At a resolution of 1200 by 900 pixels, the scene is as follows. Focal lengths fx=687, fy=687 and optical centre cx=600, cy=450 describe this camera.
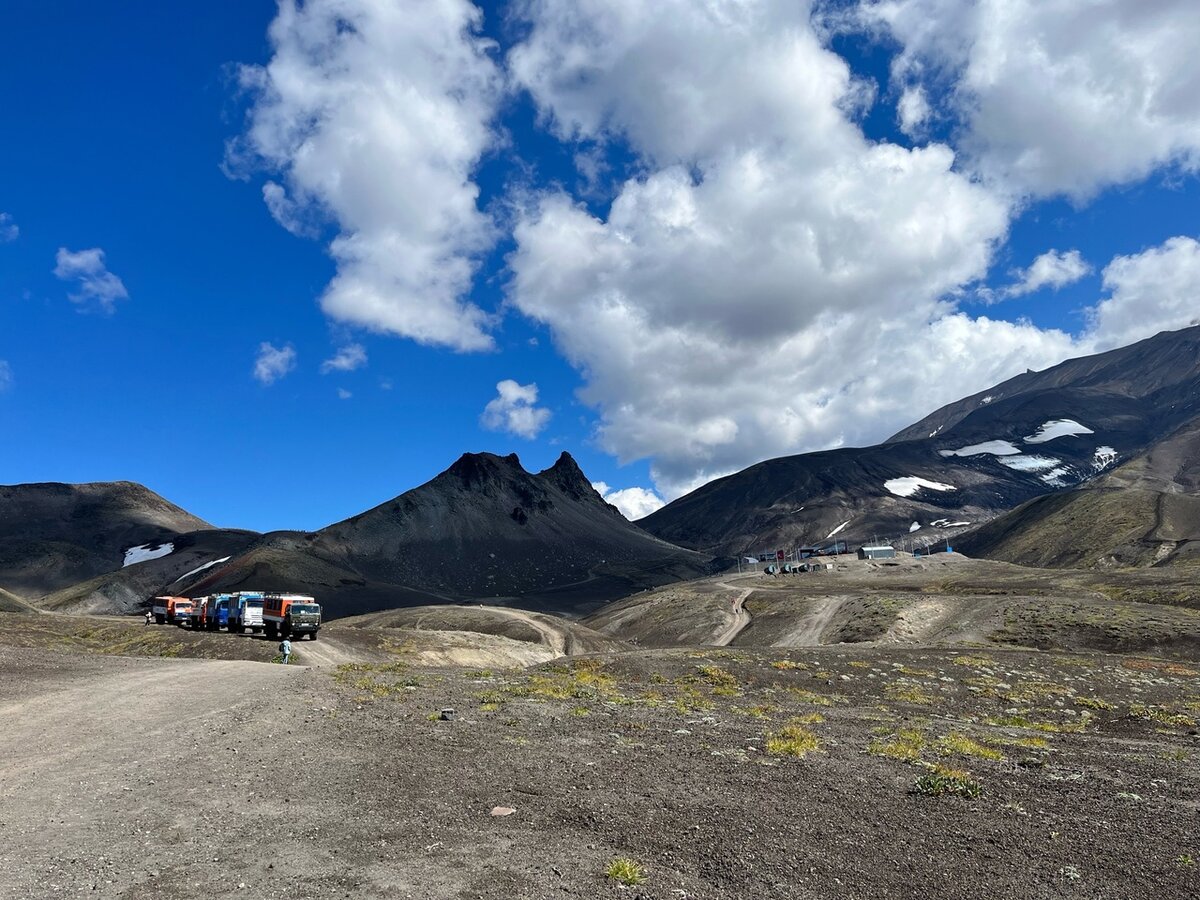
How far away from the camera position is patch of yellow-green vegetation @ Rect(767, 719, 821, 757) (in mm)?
17031

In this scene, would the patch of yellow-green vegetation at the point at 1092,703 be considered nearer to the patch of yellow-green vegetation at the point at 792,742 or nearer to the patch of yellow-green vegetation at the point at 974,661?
the patch of yellow-green vegetation at the point at 974,661

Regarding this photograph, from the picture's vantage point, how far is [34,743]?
17.6 meters

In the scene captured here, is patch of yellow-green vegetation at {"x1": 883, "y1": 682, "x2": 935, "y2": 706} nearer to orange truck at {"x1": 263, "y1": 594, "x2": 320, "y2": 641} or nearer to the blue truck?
orange truck at {"x1": 263, "y1": 594, "x2": 320, "y2": 641}

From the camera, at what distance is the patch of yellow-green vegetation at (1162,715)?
26047 mm

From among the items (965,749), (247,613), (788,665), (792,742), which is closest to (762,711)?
(792,742)

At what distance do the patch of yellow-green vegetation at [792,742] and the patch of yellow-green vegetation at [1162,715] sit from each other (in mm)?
16629

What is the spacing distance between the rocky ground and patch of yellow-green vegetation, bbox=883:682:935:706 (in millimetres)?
3667

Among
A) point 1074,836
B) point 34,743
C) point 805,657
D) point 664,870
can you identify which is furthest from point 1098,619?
point 34,743

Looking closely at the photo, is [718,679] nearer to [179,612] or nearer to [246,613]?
[246,613]

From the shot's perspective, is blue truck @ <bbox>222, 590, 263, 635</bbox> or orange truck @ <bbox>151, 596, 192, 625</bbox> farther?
orange truck @ <bbox>151, 596, 192, 625</bbox>

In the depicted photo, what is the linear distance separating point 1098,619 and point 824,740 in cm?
5817

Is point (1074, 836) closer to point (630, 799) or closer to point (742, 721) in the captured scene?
point (630, 799)

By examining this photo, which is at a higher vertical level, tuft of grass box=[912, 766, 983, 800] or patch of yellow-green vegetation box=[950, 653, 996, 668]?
tuft of grass box=[912, 766, 983, 800]

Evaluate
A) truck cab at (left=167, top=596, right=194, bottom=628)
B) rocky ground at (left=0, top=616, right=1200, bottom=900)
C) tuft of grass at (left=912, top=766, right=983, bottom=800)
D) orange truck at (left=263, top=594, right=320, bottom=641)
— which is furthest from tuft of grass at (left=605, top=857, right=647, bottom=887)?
truck cab at (left=167, top=596, right=194, bottom=628)
